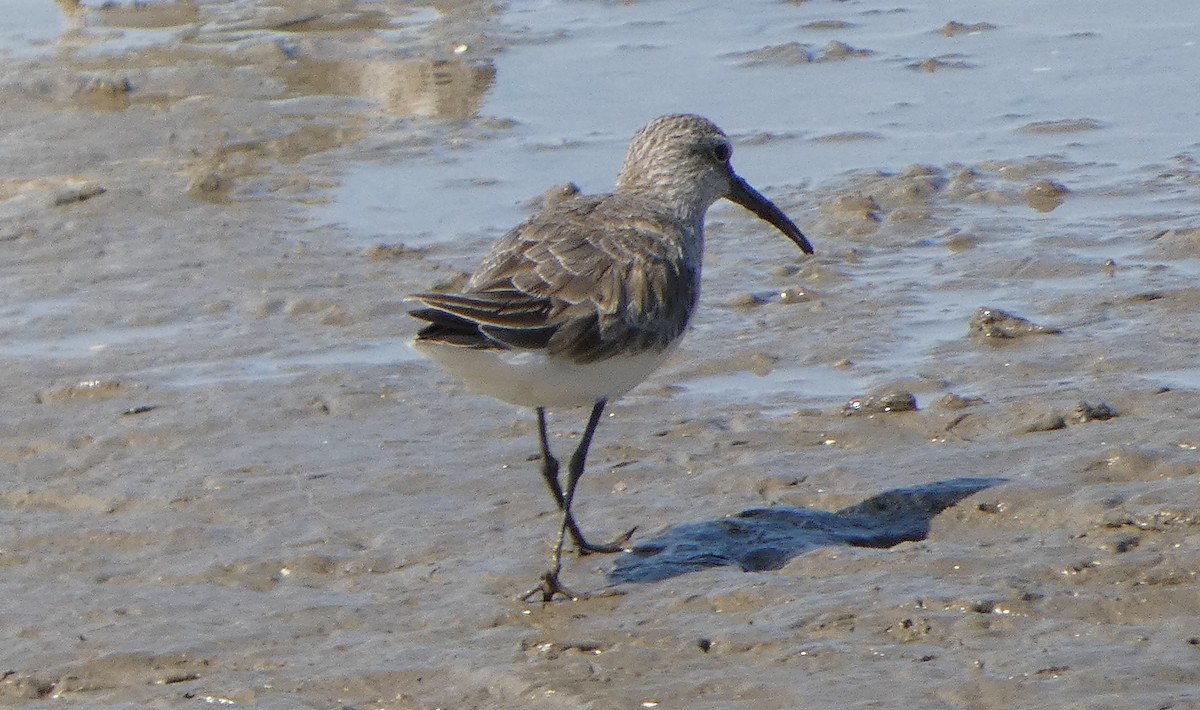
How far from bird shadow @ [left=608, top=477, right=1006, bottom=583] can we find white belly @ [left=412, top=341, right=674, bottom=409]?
21.6 inches

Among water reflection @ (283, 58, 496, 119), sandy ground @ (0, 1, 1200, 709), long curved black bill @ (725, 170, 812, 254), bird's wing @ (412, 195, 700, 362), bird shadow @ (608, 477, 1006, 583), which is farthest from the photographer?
water reflection @ (283, 58, 496, 119)

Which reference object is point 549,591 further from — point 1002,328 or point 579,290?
point 1002,328

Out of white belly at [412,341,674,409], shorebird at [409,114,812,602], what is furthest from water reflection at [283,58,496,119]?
white belly at [412,341,674,409]

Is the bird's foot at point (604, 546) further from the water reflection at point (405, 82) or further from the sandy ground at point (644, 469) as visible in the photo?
the water reflection at point (405, 82)

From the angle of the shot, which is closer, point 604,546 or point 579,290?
point 579,290

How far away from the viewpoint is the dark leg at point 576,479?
5965 millimetres

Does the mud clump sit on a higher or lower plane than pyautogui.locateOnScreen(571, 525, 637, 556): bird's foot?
higher

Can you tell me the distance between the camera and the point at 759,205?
730 centimetres

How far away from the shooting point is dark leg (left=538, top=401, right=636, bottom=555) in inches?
235

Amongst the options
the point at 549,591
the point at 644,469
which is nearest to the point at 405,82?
the point at 644,469

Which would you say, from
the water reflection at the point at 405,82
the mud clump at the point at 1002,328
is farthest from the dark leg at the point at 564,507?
the water reflection at the point at 405,82

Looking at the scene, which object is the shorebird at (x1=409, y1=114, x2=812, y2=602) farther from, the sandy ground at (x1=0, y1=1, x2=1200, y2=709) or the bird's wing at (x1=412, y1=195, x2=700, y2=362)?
the sandy ground at (x1=0, y1=1, x2=1200, y2=709)

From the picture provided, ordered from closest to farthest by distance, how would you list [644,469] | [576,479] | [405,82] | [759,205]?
1. [576,479]
2. [644,469]
3. [759,205]
4. [405,82]

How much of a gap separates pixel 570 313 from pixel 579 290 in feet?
0.36
